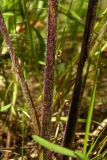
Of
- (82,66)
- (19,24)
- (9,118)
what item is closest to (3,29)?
(82,66)

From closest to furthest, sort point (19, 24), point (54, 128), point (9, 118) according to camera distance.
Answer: point (54, 128) → point (9, 118) → point (19, 24)

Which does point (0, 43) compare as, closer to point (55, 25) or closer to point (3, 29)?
point (3, 29)

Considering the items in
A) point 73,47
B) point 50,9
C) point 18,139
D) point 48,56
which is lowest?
point 18,139
